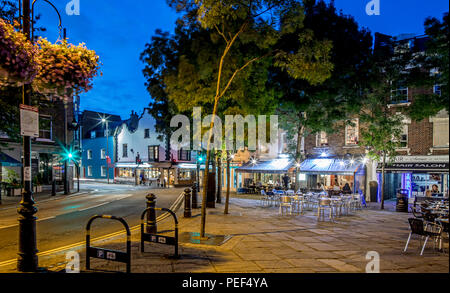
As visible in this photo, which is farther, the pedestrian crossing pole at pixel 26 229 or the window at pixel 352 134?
the window at pixel 352 134

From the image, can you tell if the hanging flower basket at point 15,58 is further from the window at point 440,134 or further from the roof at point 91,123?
the roof at point 91,123

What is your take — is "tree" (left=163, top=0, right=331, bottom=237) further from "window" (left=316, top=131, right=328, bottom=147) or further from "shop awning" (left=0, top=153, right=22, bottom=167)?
"shop awning" (left=0, top=153, right=22, bottom=167)

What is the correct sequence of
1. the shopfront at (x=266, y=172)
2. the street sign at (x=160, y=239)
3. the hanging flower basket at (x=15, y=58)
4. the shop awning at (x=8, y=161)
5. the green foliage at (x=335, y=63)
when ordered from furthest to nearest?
1. the shopfront at (x=266, y=172)
2. the shop awning at (x=8, y=161)
3. the green foliage at (x=335, y=63)
4. the street sign at (x=160, y=239)
5. the hanging flower basket at (x=15, y=58)

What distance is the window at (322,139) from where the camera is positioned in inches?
915

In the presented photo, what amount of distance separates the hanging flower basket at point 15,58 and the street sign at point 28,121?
680 millimetres

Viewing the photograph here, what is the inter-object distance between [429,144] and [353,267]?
1641 cm

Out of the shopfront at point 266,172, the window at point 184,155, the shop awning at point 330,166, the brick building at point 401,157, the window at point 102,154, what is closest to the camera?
the brick building at point 401,157

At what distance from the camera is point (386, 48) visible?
639 inches

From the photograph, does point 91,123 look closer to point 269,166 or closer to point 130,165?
point 130,165

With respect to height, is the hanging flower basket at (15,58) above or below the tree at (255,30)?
below

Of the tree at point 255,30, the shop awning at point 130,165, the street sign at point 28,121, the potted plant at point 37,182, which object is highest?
the tree at point 255,30

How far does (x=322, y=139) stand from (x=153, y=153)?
23219 mm

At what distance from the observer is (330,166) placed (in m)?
20.8

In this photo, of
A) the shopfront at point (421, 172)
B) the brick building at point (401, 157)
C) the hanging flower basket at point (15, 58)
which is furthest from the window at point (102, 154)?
the hanging flower basket at point (15, 58)
